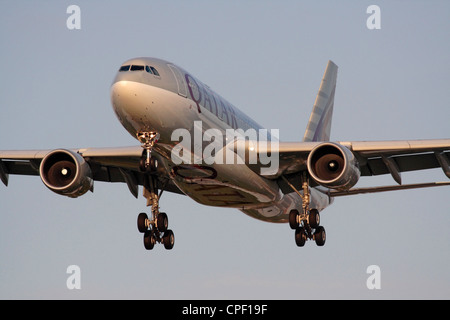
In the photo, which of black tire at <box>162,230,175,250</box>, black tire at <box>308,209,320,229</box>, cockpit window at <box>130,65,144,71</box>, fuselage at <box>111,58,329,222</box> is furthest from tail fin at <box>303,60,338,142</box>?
cockpit window at <box>130,65,144,71</box>

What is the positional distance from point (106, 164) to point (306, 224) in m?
8.12

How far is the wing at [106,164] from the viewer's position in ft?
108

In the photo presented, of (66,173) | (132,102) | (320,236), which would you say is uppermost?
(132,102)

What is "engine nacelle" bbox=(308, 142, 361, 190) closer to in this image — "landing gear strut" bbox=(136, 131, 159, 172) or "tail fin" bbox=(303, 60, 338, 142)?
"landing gear strut" bbox=(136, 131, 159, 172)

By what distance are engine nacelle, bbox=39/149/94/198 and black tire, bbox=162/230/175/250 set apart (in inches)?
159

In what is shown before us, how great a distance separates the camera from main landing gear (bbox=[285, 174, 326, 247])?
34219mm

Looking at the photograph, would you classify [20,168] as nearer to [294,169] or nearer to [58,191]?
[58,191]

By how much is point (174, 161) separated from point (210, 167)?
1.28 meters

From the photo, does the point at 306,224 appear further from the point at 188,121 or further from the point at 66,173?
the point at 66,173

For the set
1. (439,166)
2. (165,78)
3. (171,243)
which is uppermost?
(165,78)

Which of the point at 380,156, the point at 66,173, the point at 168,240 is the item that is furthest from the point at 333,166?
the point at 66,173

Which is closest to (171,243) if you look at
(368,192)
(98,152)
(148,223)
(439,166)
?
(148,223)

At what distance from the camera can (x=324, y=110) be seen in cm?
4522

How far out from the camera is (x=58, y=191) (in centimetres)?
3278
